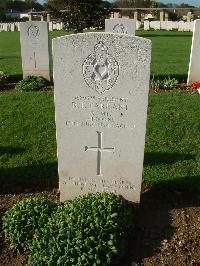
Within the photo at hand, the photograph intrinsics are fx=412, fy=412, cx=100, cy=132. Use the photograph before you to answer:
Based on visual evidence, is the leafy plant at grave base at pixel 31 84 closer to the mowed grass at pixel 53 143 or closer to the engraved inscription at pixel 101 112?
the mowed grass at pixel 53 143

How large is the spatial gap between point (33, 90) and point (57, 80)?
7.07 m

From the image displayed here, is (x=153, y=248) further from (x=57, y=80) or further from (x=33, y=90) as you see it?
(x=33, y=90)

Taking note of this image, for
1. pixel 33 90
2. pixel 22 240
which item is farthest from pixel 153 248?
pixel 33 90

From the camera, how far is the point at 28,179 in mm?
5898

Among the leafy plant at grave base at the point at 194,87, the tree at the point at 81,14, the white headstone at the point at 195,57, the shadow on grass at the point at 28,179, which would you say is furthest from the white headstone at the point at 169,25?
the shadow on grass at the point at 28,179

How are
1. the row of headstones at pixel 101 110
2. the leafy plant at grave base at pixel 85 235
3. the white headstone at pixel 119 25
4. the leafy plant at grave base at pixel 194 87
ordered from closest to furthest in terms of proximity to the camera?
the leafy plant at grave base at pixel 85 235
the row of headstones at pixel 101 110
the leafy plant at grave base at pixel 194 87
the white headstone at pixel 119 25

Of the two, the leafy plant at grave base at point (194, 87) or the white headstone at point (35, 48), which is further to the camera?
the white headstone at point (35, 48)

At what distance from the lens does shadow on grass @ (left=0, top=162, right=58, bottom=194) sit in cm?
571

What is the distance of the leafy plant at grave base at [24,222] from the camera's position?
4402mm

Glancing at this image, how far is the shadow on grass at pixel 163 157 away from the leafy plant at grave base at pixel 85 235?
1846 mm

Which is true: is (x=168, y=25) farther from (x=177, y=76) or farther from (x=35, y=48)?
(x=35, y=48)

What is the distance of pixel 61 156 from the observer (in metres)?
4.85

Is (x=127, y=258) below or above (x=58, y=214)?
below

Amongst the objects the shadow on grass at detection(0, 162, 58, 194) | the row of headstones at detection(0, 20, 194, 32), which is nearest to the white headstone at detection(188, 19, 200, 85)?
the shadow on grass at detection(0, 162, 58, 194)
